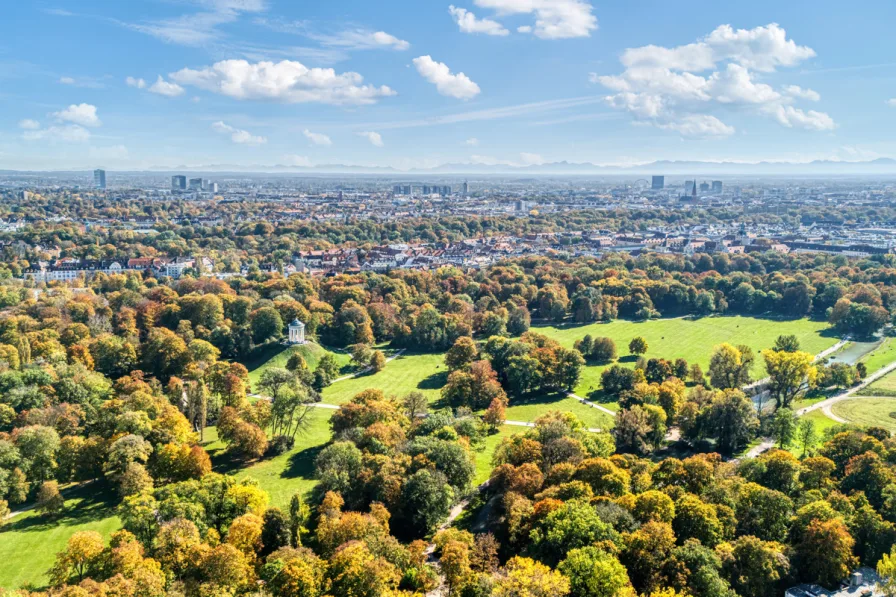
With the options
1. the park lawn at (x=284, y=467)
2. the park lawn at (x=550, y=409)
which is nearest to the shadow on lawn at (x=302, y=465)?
the park lawn at (x=284, y=467)

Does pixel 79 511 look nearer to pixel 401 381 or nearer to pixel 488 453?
pixel 488 453


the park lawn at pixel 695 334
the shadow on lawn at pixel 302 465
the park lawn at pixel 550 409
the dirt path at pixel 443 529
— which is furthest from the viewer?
the park lawn at pixel 695 334

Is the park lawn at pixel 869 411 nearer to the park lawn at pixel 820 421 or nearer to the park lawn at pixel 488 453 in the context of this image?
the park lawn at pixel 820 421

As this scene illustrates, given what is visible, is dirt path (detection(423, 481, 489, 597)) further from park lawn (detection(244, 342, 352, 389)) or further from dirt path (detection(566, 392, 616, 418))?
park lawn (detection(244, 342, 352, 389))

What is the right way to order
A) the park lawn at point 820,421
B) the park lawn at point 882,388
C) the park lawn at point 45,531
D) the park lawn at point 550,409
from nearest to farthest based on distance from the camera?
the park lawn at point 45,531 → the park lawn at point 820,421 → the park lawn at point 550,409 → the park lawn at point 882,388

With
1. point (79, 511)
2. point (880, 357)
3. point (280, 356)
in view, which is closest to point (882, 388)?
point (880, 357)

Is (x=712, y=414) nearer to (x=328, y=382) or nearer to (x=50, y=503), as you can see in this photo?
(x=328, y=382)
